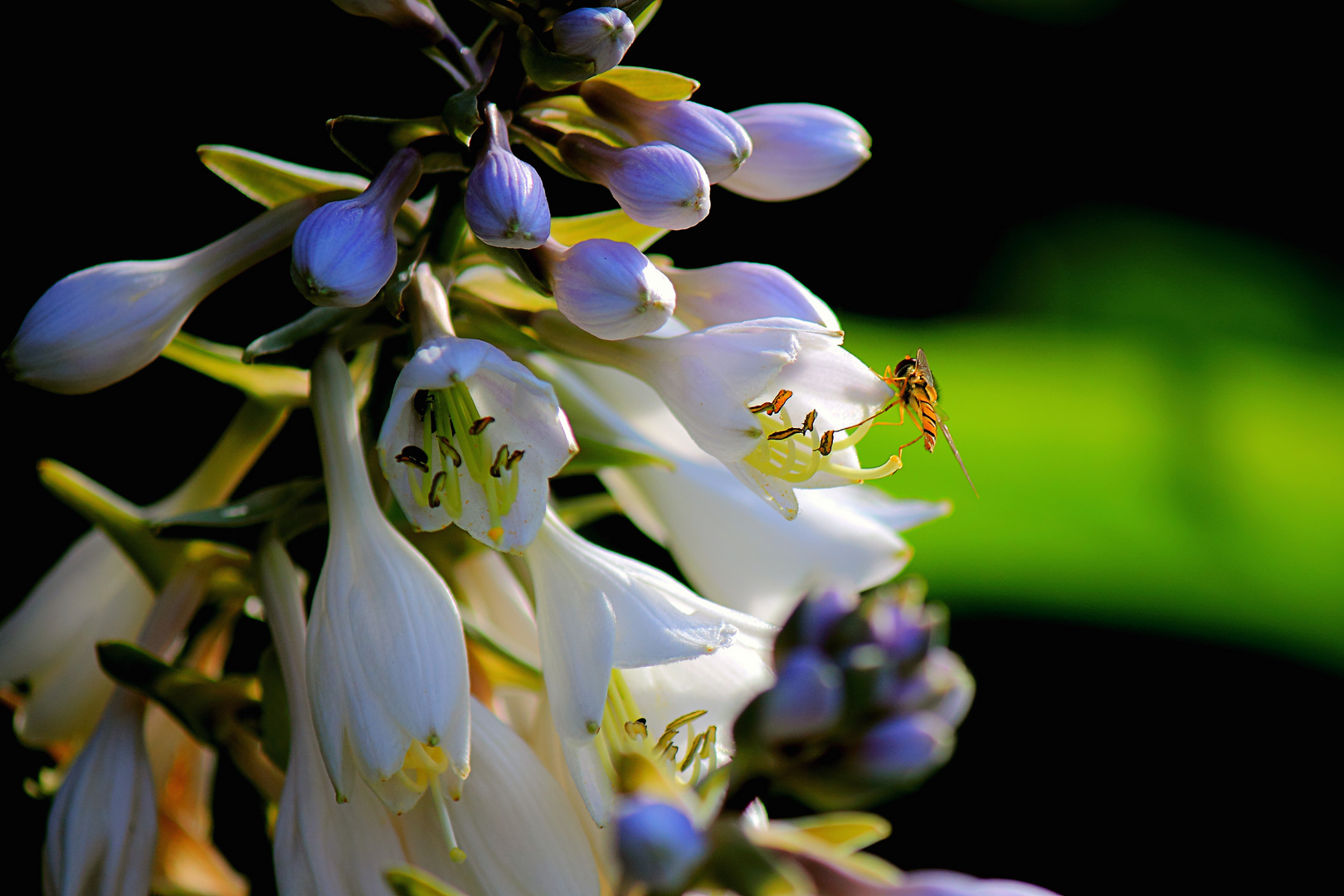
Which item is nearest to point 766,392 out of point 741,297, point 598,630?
point 741,297

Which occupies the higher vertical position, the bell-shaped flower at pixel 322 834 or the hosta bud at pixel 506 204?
the hosta bud at pixel 506 204

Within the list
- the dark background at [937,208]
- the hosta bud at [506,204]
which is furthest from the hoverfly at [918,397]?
the dark background at [937,208]

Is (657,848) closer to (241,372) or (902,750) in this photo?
(902,750)

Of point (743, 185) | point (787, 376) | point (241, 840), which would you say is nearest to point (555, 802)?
point (787, 376)

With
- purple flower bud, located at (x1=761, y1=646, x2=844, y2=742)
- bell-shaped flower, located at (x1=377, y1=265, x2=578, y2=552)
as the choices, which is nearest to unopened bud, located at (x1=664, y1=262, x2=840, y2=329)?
bell-shaped flower, located at (x1=377, y1=265, x2=578, y2=552)

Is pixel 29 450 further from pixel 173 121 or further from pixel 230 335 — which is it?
pixel 173 121

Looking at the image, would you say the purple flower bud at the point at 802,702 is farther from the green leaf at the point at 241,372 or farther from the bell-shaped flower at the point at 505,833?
the green leaf at the point at 241,372
